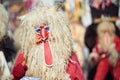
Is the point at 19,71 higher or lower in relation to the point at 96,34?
higher

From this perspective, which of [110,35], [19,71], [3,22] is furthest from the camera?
[110,35]

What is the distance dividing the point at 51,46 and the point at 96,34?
0.89 metres

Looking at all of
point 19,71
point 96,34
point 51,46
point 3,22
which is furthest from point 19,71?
point 96,34

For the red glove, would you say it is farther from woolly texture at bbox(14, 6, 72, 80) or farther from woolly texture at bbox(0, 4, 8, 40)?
woolly texture at bbox(0, 4, 8, 40)

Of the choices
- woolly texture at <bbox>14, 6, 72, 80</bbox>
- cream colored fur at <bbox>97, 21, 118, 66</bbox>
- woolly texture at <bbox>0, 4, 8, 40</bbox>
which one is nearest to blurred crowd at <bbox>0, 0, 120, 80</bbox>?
cream colored fur at <bbox>97, 21, 118, 66</bbox>

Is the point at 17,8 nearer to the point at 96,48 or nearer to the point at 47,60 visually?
the point at 96,48

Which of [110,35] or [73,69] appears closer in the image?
[73,69]

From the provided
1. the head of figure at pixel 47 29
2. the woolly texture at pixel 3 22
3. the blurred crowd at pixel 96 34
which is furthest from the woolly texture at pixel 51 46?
the blurred crowd at pixel 96 34

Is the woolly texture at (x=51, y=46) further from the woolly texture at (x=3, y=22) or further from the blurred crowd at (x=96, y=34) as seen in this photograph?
the blurred crowd at (x=96, y=34)

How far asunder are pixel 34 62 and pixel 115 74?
930 millimetres

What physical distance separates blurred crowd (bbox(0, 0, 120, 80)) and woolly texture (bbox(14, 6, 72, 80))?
0.75 m

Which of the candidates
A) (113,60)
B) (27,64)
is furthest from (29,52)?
(113,60)

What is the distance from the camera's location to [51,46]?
166 centimetres

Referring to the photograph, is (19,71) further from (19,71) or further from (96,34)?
(96,34)
